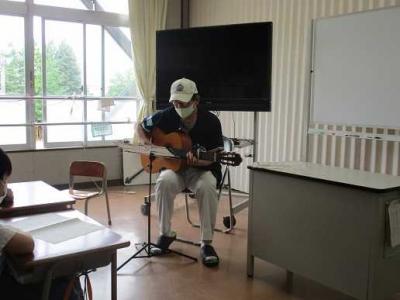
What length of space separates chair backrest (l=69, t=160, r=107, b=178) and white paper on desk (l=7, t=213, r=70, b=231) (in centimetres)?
161

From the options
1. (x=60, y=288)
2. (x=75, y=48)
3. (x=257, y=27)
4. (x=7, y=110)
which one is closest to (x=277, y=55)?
(x=257, y=27)

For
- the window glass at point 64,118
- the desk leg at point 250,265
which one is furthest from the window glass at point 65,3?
the desk leg at point 250,265

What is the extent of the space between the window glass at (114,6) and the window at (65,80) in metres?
0.01

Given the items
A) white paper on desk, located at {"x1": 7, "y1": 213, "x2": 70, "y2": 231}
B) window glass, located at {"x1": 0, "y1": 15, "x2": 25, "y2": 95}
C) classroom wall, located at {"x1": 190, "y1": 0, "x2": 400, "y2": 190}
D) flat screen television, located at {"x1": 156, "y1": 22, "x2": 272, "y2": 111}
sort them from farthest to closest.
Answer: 1. window glass, located at {"x1": 0, "y1": 15, "x2": 25, "y2": 95}
2. classroom wall, located at {"x1": 190, "y1": 0, "x2": 400, "y2": 190}
3. flat screen television, located at {"x1": 156, "y1": 22, "x2": 272, "y2": 111}
4. white paper on desk, located at {"x1": 7, "y1": 213, "x2": 70, "y2": 231}

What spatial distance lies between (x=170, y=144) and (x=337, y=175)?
134cm

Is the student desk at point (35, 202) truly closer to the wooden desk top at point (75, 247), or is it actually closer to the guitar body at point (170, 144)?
the wooden desk top at point (75, 247)

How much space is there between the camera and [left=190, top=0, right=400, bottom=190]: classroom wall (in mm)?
3963

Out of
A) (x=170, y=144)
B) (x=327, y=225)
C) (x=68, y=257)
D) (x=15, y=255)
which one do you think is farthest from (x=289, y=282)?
(x=15, y=255)

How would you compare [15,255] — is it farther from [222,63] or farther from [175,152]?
[222,63]

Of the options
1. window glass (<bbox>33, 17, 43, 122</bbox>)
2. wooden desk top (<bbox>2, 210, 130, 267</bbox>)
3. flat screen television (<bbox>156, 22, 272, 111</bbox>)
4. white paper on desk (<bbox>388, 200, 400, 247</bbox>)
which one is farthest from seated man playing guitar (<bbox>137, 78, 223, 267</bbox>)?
window glass (<bbox>33, 17, 43, 122</bbox>)

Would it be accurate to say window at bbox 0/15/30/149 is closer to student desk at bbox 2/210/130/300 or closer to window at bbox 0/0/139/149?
window at bbox 0/0/139/149

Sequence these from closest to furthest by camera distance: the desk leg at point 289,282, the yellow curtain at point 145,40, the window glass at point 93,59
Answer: the desk leg at point 289,282
the window glass at point 93,59
the yellow curtain at point 145,40

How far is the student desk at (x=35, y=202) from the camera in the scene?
201 cm

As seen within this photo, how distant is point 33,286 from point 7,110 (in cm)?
394
